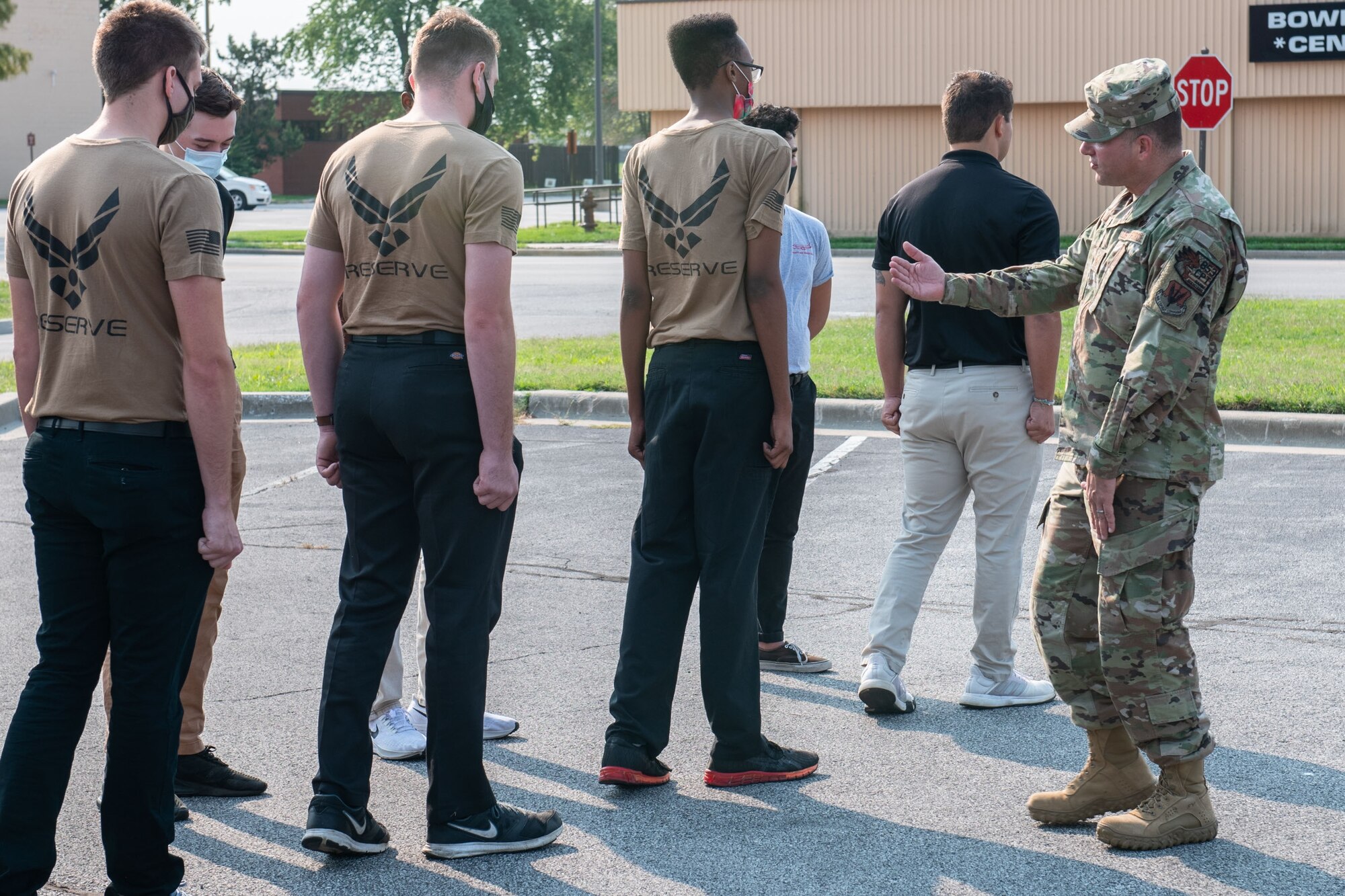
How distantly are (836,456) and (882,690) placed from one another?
436 centimetres

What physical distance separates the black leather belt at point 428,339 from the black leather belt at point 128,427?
0.58 m

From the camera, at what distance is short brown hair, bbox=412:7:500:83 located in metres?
3.81

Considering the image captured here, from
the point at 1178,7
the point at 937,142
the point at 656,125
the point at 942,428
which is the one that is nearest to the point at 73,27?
the point at 656,125

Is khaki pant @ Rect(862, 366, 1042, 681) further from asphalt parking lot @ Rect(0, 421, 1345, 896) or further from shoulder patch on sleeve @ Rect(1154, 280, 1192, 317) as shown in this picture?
shoulder patch on sleeve @ Rect(1154, 280, 1192, 317)

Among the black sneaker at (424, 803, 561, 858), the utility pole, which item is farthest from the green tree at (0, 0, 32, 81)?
the black sneaker at (424, 803, 561, 858)

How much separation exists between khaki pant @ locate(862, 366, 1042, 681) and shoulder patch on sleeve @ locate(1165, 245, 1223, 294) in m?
1.30

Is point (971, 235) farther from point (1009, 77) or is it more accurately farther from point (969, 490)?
point (1009, 77)

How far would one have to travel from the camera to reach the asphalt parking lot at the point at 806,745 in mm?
3676

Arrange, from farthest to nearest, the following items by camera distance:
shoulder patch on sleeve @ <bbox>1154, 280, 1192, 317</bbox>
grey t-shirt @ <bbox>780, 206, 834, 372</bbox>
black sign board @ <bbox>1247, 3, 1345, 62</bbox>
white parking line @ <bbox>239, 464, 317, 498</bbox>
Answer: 1. black sign board @ <bbox>1247, 3, 1345, 62</bbox>
2. white parking line @ <bbox>239, 464, 317, 498</bbox>
3. grey t-shirt @ <bbox>780, 206, 834, 372</bbox>
4. shoulder patch on sleeve @ <bbox>1154, 280, 1192, 317</bbox>

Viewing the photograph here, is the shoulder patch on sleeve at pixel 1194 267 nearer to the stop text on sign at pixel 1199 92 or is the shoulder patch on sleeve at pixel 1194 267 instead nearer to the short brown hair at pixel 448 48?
the short brown hair at pixel 448 48

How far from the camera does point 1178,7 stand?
26.2m

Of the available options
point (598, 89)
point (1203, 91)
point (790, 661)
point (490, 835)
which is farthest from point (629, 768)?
point (598, 89)

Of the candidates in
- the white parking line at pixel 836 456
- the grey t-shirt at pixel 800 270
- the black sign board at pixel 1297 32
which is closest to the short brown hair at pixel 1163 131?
the grey t-shirt at pixel 800 270

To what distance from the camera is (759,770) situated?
428 cm
